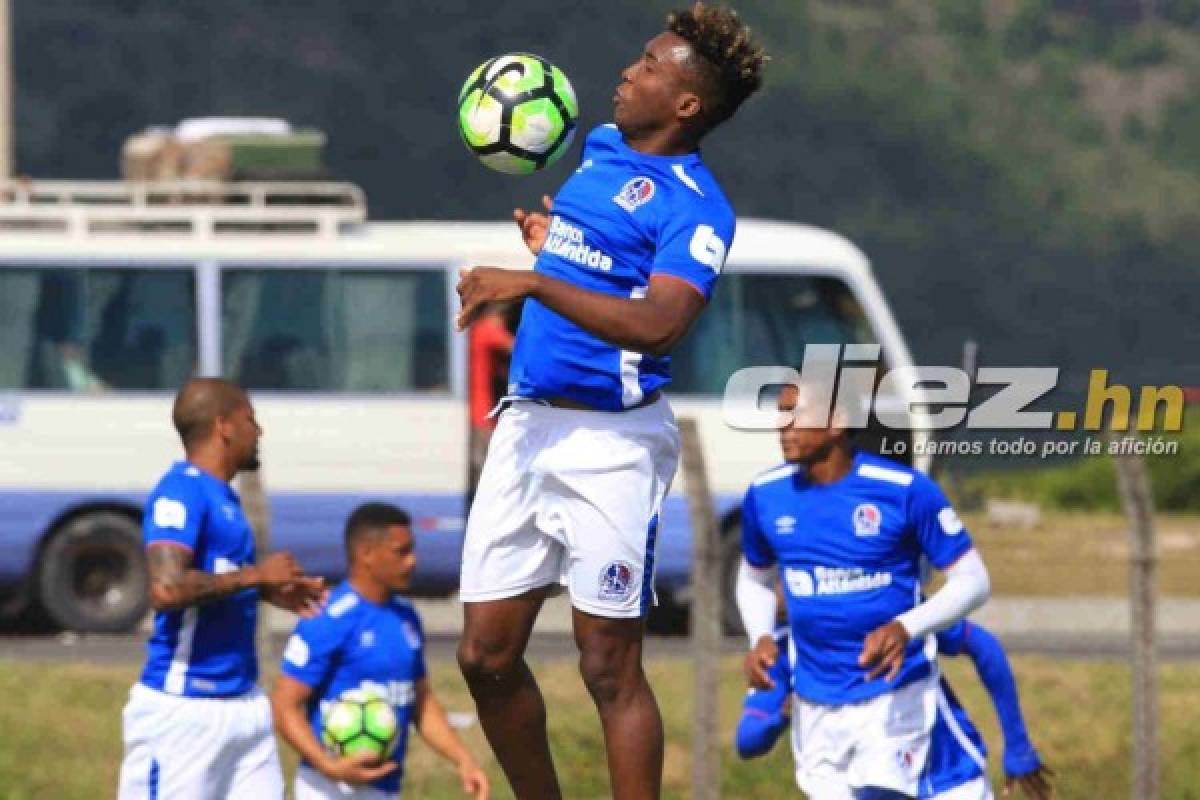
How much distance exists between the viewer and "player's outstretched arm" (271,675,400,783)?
952 cm

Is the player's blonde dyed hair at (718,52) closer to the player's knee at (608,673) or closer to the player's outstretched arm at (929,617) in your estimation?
the player's knee at (608,673)

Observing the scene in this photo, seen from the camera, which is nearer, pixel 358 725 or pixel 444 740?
pixel 358 725

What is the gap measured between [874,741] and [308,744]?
2107 mm

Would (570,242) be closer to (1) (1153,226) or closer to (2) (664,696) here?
(2) (664,696)

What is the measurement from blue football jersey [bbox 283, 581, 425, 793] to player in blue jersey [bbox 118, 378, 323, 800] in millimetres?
467

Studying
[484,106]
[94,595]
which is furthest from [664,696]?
[94,595]

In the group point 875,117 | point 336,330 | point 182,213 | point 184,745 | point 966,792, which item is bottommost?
point 966,792

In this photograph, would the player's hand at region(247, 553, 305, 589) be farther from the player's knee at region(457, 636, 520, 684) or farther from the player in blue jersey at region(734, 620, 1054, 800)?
the player in blue jersey at region(734, 620, 1054, 800)

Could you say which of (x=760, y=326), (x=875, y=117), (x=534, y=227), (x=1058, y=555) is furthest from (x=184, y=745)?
(x=875, y=117)

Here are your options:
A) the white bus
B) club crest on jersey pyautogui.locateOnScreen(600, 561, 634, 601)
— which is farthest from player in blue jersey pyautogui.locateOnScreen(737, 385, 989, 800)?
the white bus

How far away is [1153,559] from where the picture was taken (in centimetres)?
1116

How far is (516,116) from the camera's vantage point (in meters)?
7.18

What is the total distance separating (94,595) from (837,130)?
3404cm

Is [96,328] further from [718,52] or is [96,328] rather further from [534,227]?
[718,52]
